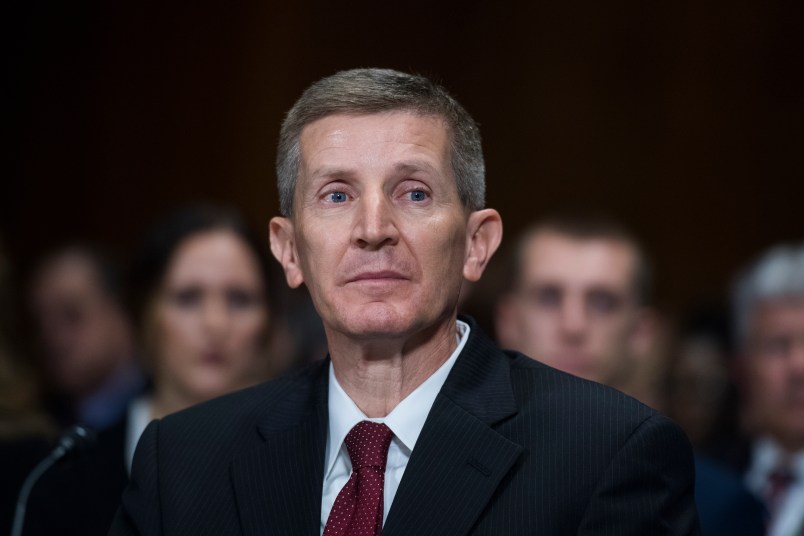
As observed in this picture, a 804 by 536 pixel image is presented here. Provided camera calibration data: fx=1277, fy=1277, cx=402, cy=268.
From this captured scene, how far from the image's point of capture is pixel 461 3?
7527mm

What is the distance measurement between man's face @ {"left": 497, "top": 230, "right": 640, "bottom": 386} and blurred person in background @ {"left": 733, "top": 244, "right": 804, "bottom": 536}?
56cm

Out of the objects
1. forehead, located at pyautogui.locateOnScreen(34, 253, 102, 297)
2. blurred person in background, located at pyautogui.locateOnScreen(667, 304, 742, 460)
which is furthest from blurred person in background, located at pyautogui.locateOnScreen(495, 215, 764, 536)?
forehead, located at pyautogui.locateOnScreen(34, 253, 102, 297)

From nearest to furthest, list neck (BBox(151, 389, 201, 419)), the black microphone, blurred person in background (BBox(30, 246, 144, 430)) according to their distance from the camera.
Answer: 1. the black microphone
2. neck (BBox(151, 389, 201, 419))
3. blurred person in background (BBox(30, 246, 144, 430))

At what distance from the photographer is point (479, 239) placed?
268 cm

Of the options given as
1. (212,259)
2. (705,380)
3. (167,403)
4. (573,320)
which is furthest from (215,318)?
(705,380)

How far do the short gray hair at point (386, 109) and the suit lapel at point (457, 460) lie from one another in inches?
15.5

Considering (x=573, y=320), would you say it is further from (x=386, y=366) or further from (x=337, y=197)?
(x=337, y=197)

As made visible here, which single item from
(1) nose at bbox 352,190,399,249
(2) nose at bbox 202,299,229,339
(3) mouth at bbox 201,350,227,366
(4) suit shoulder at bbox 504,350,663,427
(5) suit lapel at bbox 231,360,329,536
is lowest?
(3) mouth at bbox 201,350,227,366

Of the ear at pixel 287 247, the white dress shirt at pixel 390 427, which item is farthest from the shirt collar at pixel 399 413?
the ear at pixel 287 247

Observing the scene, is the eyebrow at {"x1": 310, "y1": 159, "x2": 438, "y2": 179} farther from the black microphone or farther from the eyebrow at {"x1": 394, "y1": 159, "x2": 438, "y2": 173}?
the black microphone

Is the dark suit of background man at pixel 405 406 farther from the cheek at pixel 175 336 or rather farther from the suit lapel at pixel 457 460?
the cheek at pixel 175 336

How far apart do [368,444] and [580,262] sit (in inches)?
81.5

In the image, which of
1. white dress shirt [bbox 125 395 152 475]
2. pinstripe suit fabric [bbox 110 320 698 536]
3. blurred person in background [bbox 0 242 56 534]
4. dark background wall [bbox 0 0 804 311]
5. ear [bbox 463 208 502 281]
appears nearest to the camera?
pinstripe suit fabric [bbox 110 320 698 536]

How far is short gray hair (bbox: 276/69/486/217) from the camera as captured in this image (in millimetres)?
2535
